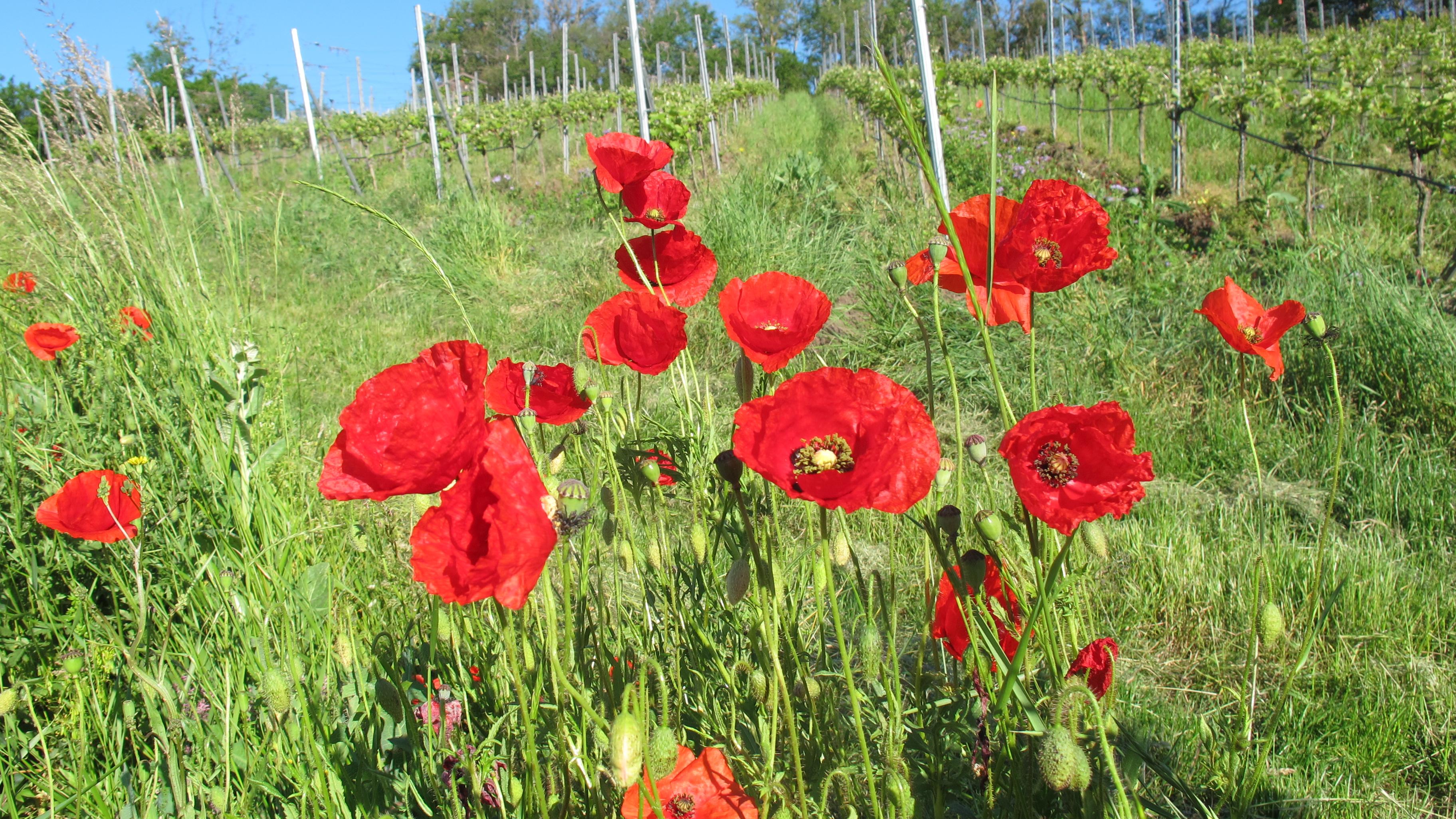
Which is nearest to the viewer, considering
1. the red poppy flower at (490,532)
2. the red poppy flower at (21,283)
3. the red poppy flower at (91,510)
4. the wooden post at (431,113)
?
the red poppy flower at (490,532)

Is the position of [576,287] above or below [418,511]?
above

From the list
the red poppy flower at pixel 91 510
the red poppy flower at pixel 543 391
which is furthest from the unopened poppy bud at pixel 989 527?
the red poppy flower at pixel 91 510

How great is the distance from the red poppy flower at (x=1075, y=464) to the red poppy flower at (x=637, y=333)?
0.38 meters

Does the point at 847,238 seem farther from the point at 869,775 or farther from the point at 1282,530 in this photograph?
the point at 869,775

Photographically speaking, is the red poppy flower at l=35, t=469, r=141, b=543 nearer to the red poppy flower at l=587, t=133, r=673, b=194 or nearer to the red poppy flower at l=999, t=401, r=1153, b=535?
the red poppy flower at l=587, t=133, r=673, b=194

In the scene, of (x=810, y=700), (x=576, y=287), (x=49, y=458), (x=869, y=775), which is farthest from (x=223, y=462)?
(x=576, y=287)

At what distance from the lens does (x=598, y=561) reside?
0.89m

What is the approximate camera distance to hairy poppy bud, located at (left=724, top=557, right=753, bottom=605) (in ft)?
2.87

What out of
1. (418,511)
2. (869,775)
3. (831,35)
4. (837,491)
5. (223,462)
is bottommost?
(418,511)

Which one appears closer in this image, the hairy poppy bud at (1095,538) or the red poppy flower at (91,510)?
the hairy poppy bud at (1095,538)

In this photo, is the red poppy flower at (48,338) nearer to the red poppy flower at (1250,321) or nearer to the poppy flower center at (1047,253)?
the poppy flower center at (1047,253)

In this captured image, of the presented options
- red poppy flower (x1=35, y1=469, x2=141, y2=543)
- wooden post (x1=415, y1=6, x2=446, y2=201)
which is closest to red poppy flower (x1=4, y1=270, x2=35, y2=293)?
red poppy flower (x1=35, y1=469, x2=141, y2=543)

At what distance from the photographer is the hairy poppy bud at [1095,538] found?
2.76ft

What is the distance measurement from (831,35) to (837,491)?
135 ft
